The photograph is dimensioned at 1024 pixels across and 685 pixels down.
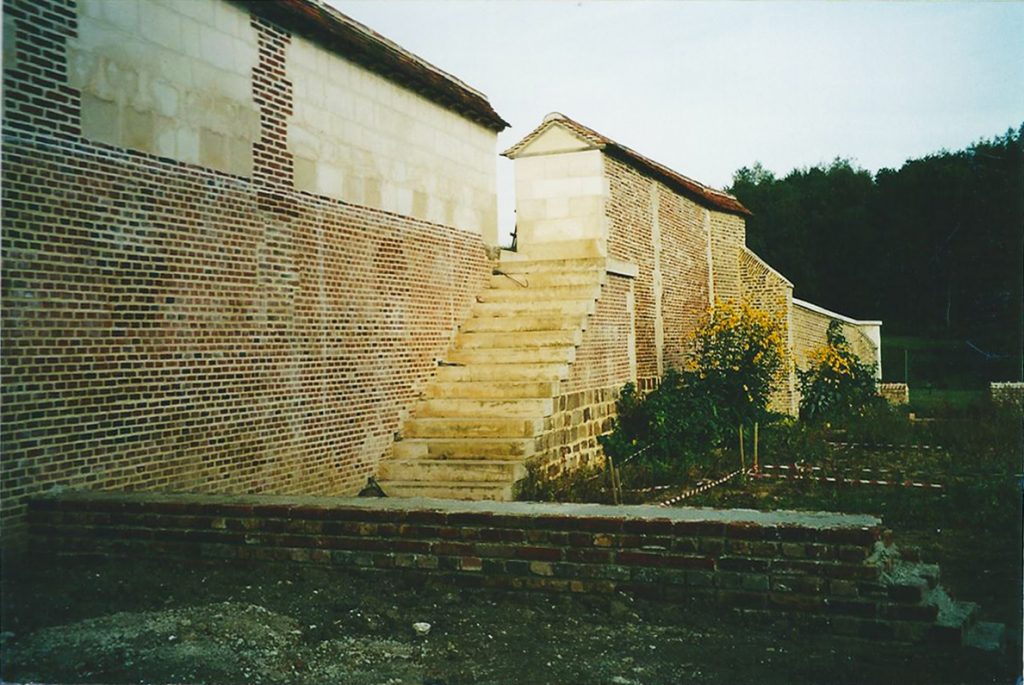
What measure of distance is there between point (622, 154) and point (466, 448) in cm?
668

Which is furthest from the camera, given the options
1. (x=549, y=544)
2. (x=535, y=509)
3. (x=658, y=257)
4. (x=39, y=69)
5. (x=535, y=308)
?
(x=658, y=257)

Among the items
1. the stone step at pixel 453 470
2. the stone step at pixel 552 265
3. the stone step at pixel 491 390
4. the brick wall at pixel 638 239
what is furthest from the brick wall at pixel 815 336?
the stone step at pixel 453 470

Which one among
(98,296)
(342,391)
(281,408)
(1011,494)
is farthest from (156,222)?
(1011,494)

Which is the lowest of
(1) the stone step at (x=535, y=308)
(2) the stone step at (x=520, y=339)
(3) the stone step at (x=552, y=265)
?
(2) the stone step at (x=520, y=339)

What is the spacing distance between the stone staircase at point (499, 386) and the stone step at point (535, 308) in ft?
0.05

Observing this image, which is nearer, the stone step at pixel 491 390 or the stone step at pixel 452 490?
the stone step at pixel 452 490

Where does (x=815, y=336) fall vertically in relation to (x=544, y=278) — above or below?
below

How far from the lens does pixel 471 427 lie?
9758 millimetres

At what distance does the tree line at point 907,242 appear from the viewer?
98.2 feet

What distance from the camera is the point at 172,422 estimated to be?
23.3ft

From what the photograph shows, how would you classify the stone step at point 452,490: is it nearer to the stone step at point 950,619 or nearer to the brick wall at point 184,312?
the brick wall at point 184,312

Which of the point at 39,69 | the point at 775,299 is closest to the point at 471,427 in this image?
the point at 39,69

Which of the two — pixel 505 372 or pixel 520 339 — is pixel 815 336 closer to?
pixel 520 339

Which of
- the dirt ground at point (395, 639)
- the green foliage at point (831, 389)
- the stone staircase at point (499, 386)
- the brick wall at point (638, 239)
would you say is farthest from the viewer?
the green foliage at point (831, 389)
